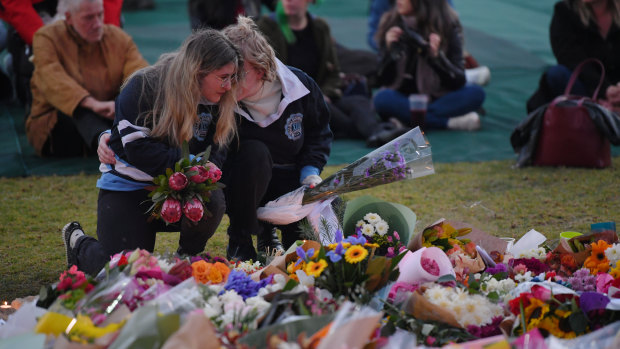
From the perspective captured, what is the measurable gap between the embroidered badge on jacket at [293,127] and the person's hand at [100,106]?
73.5 inches

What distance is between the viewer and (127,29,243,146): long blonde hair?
2.86 meters

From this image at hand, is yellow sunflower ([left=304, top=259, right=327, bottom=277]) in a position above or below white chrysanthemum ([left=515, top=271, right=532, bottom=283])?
above

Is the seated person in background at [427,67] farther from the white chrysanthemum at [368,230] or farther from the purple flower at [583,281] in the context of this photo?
the purple flower at [583,281]

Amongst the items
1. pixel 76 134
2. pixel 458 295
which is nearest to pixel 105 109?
pixel 76 134

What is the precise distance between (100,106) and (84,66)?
314 millimetres

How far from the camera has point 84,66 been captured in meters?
4.89

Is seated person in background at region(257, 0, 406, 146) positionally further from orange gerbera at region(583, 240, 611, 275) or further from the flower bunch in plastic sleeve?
orange gerbera at region(583, 240, 611, 275)

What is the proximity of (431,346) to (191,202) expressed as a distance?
112cm

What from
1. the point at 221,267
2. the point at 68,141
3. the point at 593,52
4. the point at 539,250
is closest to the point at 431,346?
the point at 221,267

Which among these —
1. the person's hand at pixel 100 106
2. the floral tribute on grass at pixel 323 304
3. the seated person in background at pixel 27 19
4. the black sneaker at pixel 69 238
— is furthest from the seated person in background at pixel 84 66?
the floral tribute on grass at pixel 323 304

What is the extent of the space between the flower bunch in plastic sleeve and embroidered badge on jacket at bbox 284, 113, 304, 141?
325 mm

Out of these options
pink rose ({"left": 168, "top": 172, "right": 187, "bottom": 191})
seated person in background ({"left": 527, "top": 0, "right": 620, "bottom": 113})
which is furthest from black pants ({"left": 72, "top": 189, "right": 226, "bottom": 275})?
seated person in background ({"left": 527, "top": 0, "right": 620, "bottom": 113})

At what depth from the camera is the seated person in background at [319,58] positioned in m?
5.72

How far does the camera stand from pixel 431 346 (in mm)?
2086
